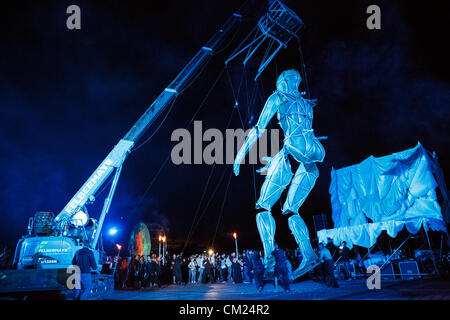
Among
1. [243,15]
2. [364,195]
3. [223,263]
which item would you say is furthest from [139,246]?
[243,15]

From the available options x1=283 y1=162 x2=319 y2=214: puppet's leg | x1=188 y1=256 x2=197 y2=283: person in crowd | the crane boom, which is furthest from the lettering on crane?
x1=188 y1=256 x2=197 y2=283: person in crowd

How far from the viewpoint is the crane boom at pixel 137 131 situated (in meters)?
11.1

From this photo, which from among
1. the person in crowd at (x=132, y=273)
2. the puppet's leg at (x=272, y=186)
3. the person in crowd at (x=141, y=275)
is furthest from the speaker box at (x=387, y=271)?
the person in crowd at (x=132, y=273)

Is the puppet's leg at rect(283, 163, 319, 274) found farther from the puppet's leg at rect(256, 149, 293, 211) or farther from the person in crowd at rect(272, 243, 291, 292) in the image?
the person in crowd at rect(272, 243, 291, 292)

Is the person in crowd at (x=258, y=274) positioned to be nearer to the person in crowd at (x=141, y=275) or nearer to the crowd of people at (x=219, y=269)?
the crowd of people at (x=219, y=269)

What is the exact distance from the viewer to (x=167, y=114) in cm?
1320

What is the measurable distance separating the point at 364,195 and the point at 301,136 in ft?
28.5

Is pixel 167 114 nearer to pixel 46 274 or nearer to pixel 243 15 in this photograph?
pixel 243 15

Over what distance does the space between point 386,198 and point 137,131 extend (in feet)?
42.7

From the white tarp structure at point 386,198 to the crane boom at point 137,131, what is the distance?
10.5 m

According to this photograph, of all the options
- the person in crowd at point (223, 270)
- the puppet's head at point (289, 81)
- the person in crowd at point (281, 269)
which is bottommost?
the person in crowd at point (223, 270)

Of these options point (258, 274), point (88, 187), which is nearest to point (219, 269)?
point (258, 274)
